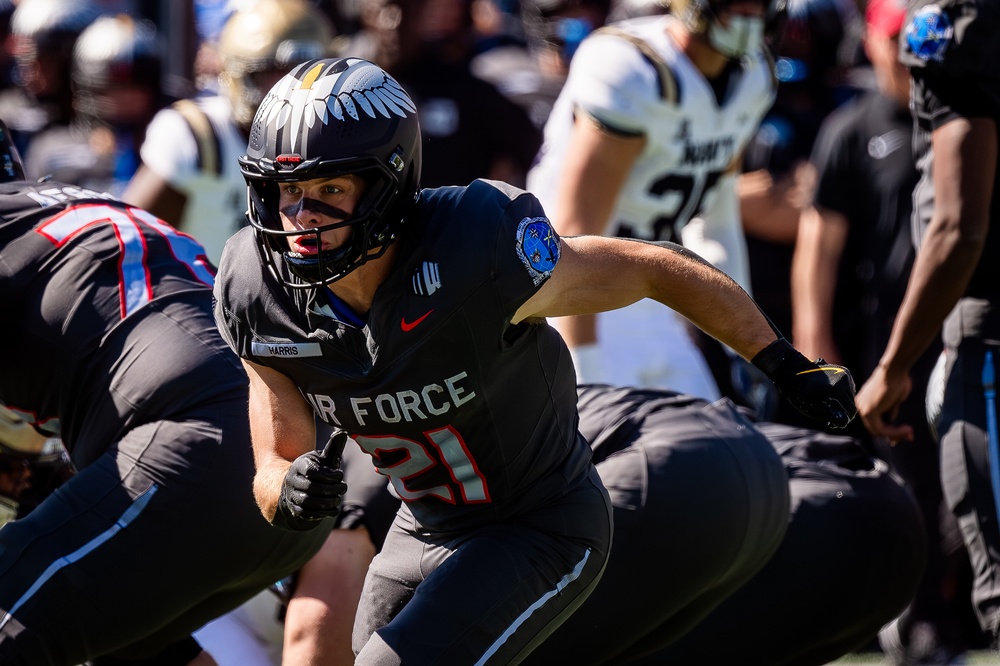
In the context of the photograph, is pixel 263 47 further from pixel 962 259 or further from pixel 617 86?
pixel 962 259

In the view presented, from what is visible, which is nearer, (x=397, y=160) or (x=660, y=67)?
(x=397, y=160)

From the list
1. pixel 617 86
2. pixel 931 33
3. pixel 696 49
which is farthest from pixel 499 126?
pixel 931 33

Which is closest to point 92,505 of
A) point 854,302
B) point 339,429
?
point 339,429

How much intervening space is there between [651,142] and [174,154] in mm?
1835

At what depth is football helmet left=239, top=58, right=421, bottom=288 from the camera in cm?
314

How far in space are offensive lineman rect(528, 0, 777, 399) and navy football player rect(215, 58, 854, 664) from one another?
4.47 ft

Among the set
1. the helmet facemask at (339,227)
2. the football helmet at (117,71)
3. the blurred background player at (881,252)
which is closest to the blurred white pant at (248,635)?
the helmet facemask at (339,227)

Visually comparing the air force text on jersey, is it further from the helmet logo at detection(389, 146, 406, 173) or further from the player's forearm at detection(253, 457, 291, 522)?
the helmet logo at detection(389, 146, 406, 173)

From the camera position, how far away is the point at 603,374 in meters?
4.84

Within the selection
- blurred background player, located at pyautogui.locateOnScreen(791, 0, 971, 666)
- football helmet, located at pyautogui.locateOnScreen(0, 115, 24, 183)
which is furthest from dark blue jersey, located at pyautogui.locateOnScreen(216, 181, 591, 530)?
blurred background player, located at pyautogui.locateOnScreen(791, 0, 971, 666)

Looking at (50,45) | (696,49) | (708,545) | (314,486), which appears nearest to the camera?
(314,486)

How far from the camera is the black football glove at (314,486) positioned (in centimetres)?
309

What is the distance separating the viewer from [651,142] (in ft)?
15.7

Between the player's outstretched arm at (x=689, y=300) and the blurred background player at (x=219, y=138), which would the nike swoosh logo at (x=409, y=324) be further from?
the blurred background player at (x=219, y=138)
